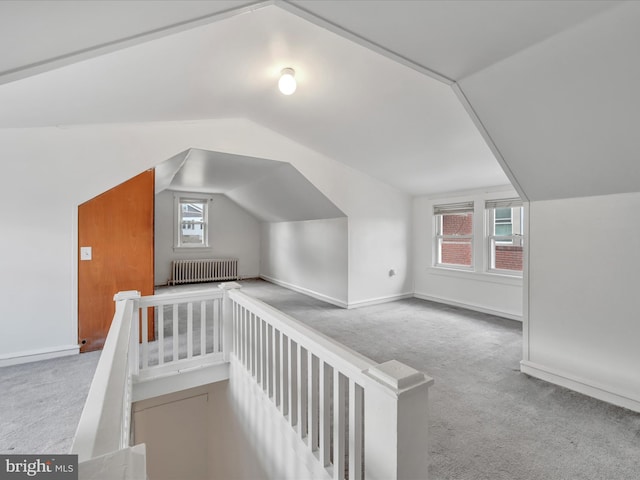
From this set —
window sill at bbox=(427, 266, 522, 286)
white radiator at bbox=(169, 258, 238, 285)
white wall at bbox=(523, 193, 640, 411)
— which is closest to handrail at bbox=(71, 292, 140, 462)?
white wall at bbox=(523, 193, 640, 411)

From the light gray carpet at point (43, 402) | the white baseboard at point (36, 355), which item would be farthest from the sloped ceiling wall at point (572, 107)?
the white baseboard at point (36, 355)

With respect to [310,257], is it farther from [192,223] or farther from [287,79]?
[287,79]

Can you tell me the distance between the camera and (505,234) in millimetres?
4441

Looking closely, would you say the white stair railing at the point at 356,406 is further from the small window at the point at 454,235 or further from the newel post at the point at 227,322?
the small window at the point at 454,235

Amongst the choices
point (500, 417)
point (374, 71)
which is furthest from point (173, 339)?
point (374, 71)

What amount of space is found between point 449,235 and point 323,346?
4485 millimetres

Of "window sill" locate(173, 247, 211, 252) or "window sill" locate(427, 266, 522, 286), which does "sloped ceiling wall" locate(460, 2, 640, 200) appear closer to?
"window sill" locate(427, 266, 522, 286)

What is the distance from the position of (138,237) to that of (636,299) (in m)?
4.44

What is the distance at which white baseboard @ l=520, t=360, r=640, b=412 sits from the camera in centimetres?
212

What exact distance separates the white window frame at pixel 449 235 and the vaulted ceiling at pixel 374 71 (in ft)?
5.05

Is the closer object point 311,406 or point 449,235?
point 311,406

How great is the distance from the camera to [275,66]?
2408mm

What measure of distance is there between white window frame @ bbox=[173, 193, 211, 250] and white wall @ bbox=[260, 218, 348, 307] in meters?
1.48

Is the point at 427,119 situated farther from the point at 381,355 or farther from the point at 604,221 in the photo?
the point at 381,355
